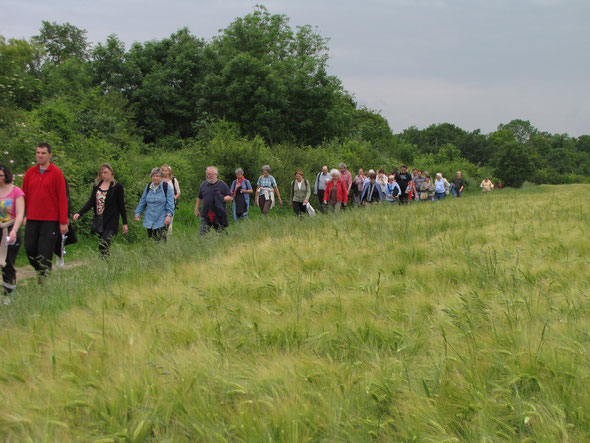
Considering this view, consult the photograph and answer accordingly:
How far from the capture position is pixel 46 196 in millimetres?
7266

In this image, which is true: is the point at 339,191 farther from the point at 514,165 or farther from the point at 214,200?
the point at 514,165

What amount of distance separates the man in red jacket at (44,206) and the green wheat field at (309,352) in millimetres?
1683

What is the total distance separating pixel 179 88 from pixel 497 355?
43.1 metres

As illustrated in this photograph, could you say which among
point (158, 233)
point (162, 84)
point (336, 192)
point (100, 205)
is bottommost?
point (158, 233)

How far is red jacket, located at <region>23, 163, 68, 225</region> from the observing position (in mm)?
7254

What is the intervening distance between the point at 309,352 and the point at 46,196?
5.67 metres

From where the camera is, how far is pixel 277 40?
2208 inches

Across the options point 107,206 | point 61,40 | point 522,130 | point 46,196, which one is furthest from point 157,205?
point 522,130

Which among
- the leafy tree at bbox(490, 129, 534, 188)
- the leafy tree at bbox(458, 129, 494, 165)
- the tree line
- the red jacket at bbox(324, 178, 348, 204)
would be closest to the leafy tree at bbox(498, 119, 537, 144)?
the leafy tree at bbox(458, 129, 494, 165)

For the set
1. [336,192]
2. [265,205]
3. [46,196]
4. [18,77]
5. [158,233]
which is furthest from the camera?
[18,77]

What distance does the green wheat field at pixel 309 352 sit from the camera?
2385mm

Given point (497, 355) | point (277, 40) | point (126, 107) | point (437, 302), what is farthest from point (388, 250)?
point (277, 40)

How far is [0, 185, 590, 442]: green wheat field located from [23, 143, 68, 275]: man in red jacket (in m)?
1.68

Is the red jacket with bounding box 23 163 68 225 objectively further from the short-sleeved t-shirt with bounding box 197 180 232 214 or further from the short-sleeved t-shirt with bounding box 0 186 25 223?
the short-sleeved t-shirt with bounding box 197 180 232 214
